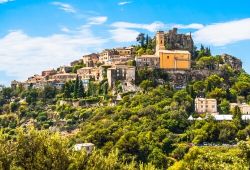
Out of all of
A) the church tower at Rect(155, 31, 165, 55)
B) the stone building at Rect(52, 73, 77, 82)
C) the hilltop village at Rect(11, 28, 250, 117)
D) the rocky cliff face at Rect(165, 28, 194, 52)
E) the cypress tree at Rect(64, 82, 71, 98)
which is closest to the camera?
the hilltop village at Rect(11, 28, 250, 117)

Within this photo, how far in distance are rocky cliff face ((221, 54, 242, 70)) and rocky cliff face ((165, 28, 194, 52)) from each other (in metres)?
6.40

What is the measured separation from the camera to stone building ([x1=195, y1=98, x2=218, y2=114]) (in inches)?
2510

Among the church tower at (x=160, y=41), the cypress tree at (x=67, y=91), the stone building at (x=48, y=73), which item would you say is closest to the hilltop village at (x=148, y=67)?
the church tower at (x=160, y=41)

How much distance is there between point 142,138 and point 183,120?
7508 millimetres

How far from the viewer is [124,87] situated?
6912cm

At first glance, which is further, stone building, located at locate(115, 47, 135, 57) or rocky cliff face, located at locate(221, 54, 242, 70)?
rocky cliff face, located at locate(221, 54, 242, 70)

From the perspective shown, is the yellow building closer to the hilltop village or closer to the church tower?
the hilltop village

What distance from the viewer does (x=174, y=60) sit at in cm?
7269

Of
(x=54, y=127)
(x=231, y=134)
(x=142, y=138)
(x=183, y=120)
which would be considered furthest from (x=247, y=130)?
(x=54, y=127)

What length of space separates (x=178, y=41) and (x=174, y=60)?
9545 millimetres

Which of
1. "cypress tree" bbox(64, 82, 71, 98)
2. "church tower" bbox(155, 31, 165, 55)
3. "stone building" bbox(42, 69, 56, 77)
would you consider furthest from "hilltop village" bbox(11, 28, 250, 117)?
"cypress tree" bbox(64, 82, 71, 98)

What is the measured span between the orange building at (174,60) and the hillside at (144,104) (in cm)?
14

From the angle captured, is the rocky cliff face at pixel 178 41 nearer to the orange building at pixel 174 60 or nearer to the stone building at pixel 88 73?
the orange building at pixel 174 60

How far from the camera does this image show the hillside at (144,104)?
53906 mm
